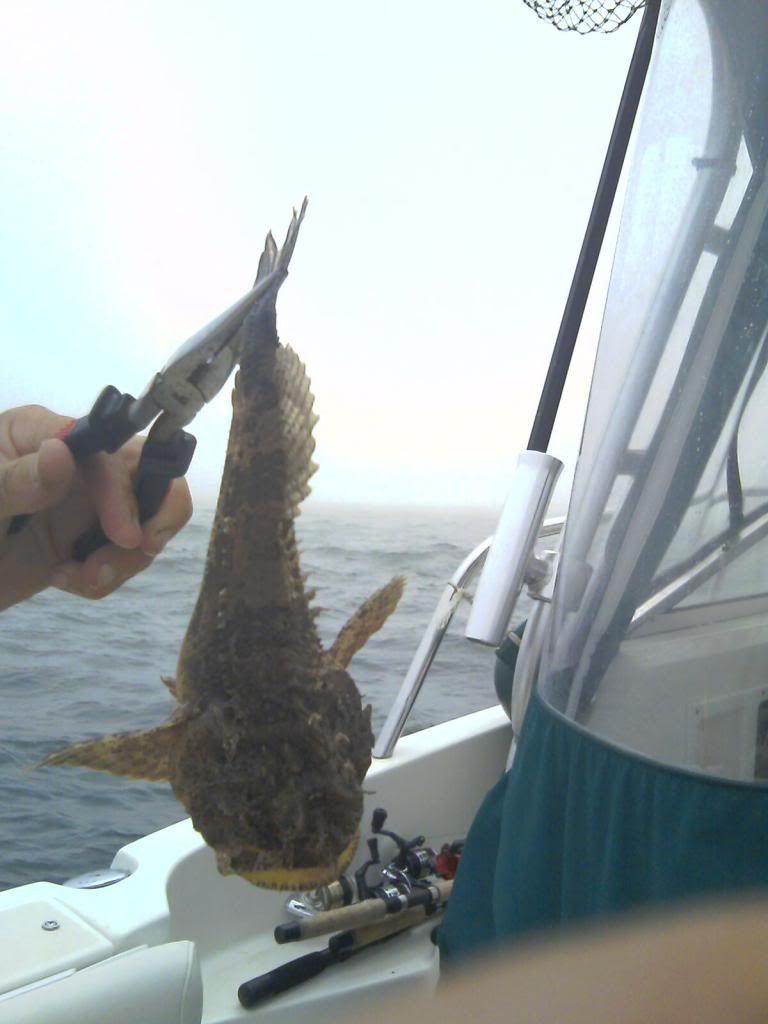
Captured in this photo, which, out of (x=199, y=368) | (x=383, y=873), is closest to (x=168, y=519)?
(x=199, y=368)

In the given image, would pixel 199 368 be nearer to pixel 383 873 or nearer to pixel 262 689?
pixel 262 689

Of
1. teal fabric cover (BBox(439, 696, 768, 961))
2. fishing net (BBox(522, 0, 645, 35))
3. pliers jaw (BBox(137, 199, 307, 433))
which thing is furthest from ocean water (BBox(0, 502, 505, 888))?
fishing net (BBox(522, 0, 645, 35))

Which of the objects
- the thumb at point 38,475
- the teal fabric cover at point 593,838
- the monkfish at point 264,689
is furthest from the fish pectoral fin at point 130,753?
the teal fabric cover at point 593,838

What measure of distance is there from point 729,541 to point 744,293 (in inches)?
12.9

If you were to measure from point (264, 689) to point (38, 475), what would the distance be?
284 mm

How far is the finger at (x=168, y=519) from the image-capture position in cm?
95

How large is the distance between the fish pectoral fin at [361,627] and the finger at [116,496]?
9.6 inches

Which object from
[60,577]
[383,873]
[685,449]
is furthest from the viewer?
[383,873]

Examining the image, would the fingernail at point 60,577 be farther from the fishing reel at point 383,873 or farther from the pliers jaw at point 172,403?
the fishing reel at point 383,873

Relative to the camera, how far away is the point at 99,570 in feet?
3.23

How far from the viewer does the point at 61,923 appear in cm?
165

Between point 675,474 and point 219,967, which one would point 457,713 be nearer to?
point 219,967

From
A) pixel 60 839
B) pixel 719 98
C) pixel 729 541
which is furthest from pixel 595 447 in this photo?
pixel 60 839

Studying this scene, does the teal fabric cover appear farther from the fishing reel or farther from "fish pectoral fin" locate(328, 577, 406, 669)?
the fishing reel
